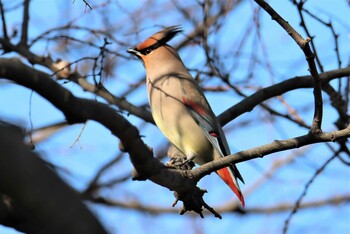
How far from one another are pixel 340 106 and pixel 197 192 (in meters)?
1.57

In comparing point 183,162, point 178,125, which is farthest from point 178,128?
point 183,162

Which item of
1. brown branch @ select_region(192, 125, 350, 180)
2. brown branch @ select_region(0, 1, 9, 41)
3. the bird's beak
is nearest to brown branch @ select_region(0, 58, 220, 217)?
brown branch @ select_region(192, 125, 350, 180)

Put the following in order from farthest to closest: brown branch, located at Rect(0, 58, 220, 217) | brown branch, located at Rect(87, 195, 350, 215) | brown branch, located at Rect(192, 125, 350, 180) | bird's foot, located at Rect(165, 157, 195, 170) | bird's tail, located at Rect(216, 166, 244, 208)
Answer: brown branch, located at Rect(87, 195, 350, 215) → bird's foot, located at Rect(165, 157, 195, 170) → bird's tail, located at Rect(216, 166, 244, 208) → brown branch, located at Rect(192, 125, 350, 180) → brown branch, located at Rect(0, 58, 220, 217)

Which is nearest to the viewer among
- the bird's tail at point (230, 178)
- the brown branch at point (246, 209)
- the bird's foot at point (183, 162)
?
the bird's tail at point (230, 178)

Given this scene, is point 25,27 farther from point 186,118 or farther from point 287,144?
point 287,144

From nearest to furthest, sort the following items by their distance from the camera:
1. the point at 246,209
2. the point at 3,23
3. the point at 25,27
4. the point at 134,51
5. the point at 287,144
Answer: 1. the point at 287,144
2. the point at 3,23
3. the point at 25,27
4. the point at 134,51
5. the point at 246,209

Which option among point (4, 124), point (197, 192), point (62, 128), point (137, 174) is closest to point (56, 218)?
point (4, 124)

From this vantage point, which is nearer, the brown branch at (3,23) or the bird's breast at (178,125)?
the brown branch at (3,23)

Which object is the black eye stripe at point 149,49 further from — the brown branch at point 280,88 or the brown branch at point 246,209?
the brown branch at point 246,209

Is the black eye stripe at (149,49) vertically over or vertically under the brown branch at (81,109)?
over

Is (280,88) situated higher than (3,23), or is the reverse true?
(3,23)

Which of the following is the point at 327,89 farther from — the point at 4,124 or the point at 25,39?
the point at 4,124

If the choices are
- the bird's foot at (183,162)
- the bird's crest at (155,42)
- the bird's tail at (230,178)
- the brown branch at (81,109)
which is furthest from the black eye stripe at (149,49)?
the brown branch at (81,109)

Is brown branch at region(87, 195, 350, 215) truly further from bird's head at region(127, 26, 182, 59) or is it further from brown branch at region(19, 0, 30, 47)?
brown branch at region(19, 0, 30, 47)
